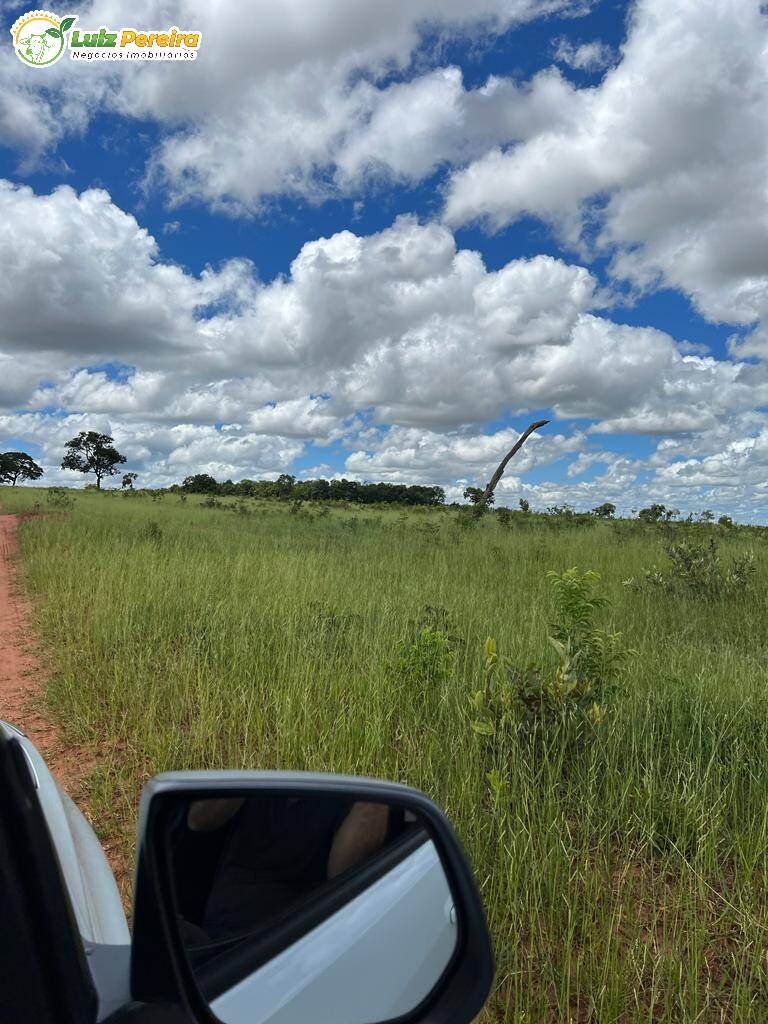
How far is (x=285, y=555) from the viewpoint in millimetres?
12391

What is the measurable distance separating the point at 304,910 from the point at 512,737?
2.73 metres

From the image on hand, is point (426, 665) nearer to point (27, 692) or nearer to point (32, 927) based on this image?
point (27, 692)

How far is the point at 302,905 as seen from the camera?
1065mm

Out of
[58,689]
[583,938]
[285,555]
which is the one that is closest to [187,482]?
[285,555]

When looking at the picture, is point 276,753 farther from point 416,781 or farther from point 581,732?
point 581,732

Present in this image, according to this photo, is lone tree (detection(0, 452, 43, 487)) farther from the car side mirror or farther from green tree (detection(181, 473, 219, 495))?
the car side mirror

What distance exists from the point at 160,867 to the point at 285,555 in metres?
11.6

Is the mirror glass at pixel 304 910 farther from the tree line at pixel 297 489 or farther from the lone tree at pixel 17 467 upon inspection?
the lone tree at pixel 17 467

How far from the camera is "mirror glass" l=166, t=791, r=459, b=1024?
95cm

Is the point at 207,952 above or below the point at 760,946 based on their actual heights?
above

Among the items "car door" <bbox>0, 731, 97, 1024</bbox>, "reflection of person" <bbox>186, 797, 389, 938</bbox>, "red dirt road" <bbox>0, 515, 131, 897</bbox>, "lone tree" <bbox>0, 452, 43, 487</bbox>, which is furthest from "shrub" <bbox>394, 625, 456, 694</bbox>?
"lone tree" <bbox>0, 452, 43, 487</bbox>

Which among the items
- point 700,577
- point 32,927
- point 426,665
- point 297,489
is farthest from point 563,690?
point 297,489

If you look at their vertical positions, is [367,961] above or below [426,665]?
above

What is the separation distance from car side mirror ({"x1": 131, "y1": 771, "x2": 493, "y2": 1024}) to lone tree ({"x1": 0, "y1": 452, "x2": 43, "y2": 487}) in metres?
98.4
